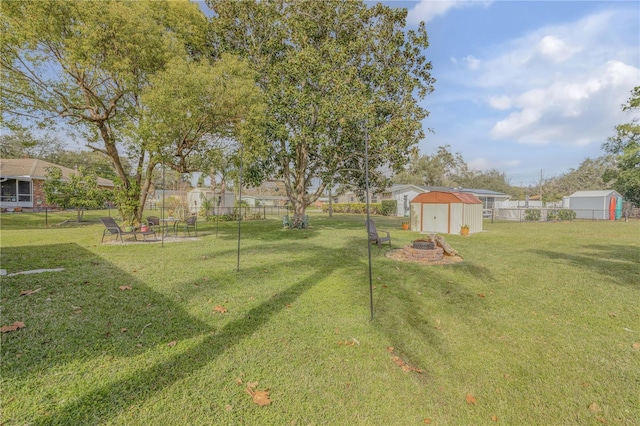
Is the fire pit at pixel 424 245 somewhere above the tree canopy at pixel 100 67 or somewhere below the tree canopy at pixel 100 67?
below

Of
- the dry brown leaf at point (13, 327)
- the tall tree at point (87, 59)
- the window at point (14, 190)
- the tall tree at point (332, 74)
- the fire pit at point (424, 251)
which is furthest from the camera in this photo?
the window at point (14, 190)

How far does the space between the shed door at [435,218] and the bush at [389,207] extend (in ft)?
50.0

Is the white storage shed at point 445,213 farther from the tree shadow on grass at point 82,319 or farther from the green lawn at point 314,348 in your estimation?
the tree shadow on grass at point 82,319

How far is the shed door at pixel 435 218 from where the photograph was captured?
14.9m

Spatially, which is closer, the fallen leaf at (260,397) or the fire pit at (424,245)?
the fallen leaf at (260,397)

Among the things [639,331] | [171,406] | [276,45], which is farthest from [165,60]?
[639,331]

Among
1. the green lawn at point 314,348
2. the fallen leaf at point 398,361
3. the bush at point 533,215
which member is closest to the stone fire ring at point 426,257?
the green lawn at point 314,348

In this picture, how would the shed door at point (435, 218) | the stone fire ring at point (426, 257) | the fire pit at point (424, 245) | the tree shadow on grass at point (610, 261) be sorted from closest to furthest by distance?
the tree shadow on grass at point (610, 261) → the stone fire ring at point (426, 257) → the fire pit at point (424, 245) → the shed door at point (435, 218)

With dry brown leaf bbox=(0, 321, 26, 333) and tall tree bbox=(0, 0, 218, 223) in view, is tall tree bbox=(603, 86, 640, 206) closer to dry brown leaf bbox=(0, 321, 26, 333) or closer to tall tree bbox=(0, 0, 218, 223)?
tall tree bbox=(0, 0, 218, 223)

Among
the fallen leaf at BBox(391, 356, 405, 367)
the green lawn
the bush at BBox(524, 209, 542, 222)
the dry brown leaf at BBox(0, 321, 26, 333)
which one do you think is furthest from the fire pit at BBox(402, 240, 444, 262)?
the bush at BBox(524, 209, 542, 222)

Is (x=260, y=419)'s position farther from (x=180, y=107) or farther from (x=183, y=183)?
(x=183, y=183)

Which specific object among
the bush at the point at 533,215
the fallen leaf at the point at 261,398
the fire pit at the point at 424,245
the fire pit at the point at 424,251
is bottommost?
the fallen leaf at the point at 261,398

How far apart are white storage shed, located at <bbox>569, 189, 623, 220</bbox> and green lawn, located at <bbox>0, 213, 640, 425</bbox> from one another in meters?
28.0

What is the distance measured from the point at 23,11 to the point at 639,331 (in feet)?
50.2
